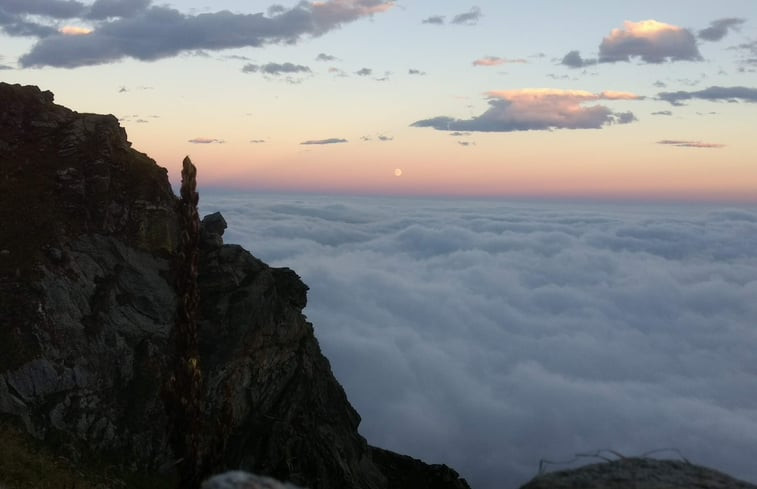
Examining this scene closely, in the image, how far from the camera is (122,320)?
38.0 meters

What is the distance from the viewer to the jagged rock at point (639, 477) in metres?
7.08

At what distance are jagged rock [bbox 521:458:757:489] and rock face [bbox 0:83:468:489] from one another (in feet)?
76.6

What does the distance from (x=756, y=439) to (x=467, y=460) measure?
8678cm

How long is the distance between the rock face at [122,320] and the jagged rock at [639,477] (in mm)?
23334

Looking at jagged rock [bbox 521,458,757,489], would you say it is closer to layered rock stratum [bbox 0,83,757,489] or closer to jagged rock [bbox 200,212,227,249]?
layered rock stratum [bbox 0,83,757,489]

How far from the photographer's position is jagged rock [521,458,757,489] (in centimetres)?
708

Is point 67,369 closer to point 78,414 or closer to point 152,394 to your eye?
point 78,414

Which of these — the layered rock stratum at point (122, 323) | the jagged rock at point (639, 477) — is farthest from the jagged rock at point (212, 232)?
the jagged rock at point (639, 477)

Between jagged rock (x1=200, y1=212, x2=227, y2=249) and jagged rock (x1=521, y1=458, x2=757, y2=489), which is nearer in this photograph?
jagged rock (x1=521, y1=458, x2=757, y2=489)

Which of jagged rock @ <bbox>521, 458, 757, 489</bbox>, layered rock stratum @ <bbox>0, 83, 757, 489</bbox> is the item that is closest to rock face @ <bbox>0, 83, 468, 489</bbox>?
layered rock stratum @ <bbox>0, 83, 757, 489</bbox>

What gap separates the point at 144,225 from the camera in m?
42.3

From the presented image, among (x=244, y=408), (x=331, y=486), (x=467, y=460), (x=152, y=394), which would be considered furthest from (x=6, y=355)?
(x=467, y=460)

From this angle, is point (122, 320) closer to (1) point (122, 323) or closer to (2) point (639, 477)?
(1) point (122, 323)

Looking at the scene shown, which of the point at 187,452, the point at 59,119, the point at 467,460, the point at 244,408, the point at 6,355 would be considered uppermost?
the point at 59,119
